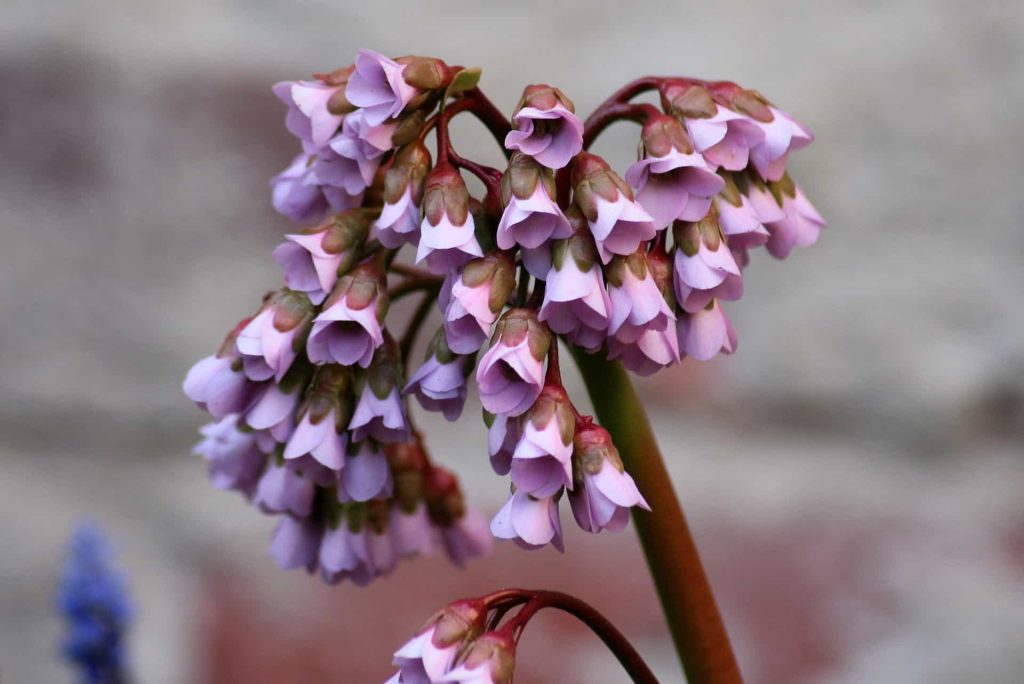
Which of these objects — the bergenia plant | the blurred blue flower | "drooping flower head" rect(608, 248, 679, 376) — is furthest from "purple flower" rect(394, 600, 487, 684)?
the blurred blue flower

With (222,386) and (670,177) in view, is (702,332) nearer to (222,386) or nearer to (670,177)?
(670,177)

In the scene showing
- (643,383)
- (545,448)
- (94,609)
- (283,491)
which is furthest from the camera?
(643,383)

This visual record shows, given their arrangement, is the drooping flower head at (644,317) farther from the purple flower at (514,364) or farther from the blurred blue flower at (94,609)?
the blurred blue flower at (94,609)

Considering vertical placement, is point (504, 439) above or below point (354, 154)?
below

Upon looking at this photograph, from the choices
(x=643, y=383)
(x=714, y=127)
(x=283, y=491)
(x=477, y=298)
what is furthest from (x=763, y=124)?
(x=643, y=383)

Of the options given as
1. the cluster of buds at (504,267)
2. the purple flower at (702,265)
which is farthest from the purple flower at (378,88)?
the purple flower at (702,265)

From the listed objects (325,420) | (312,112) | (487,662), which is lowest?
(487,662)

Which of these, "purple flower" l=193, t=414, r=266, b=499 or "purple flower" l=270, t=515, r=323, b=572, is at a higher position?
"purple flower" l=193, t=414, r=266, b=499

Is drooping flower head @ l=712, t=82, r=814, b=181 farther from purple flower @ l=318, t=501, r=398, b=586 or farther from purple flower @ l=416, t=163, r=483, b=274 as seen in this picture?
purple flower @ l=318, t=501, r=398, b=586
